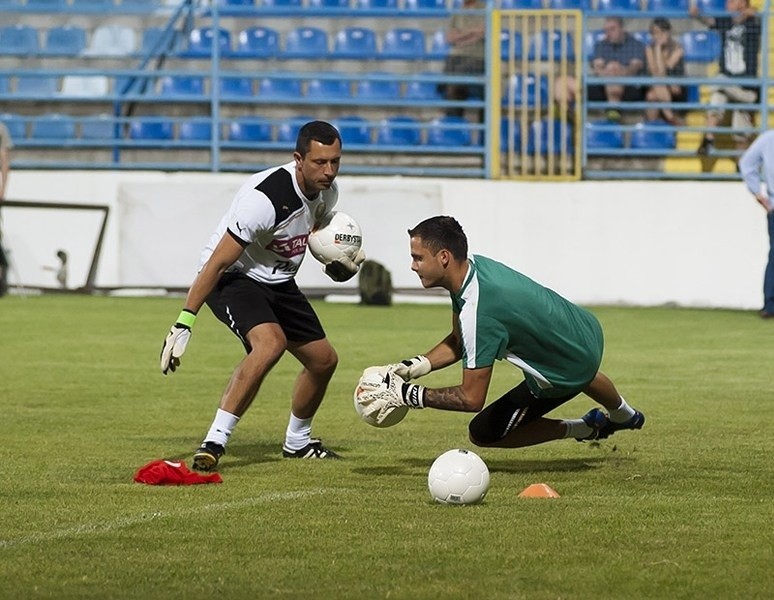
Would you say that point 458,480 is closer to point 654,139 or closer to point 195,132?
point 654,139

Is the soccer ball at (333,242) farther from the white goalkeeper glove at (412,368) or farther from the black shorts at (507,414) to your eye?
Answer: the black shorts at (507,414)

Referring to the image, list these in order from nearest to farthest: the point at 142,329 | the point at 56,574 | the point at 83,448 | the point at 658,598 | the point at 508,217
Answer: the point at 658,598 < the point at 56,574 < the point at 83,448 < the point at 142,329 < the point at 508,217

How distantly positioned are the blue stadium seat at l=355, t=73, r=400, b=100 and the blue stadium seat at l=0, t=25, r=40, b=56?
526 centimetres

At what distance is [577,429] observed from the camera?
955 centimetres

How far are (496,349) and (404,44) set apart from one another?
56.9 ft

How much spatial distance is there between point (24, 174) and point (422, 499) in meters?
17.0

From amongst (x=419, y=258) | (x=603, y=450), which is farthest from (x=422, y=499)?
(x=603, y=450)

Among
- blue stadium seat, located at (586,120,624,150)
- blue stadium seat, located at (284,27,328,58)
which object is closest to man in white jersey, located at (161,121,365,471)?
blue stadium seat, located at (586,120,624,150)

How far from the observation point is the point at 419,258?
323 inches

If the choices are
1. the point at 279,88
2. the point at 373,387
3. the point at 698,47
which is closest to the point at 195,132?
the point at 279,88

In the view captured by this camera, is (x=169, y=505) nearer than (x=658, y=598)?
No

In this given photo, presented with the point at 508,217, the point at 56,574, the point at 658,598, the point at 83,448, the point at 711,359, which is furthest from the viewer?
the point at 508,217

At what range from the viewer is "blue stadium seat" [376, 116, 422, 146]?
80.1 ft

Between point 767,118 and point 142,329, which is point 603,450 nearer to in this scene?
point 142,329
